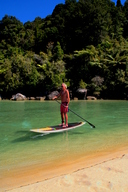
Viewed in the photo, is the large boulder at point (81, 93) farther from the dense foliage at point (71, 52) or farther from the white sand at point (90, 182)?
the white sand at point (90, 182)

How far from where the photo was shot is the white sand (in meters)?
2.98

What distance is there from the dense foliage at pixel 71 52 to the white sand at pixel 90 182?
28.0 metres

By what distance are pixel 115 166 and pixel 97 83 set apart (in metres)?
28.6

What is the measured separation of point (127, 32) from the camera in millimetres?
44719

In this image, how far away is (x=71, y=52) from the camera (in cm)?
4147

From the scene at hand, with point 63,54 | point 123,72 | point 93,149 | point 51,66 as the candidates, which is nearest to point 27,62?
point 51,66

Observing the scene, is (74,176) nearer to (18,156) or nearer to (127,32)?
(18,156)

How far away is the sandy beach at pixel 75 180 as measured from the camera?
3011mm

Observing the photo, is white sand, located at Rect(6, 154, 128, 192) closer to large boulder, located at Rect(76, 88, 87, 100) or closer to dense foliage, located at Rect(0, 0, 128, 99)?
large boulder, located at Rect(76, 88, 87, 100)

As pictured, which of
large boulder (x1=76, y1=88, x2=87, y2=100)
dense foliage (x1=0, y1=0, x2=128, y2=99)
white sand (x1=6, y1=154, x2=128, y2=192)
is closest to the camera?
white sand (x1=6, y1=154, x2=128, y2=192)

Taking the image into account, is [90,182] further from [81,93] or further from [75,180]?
[81,93]

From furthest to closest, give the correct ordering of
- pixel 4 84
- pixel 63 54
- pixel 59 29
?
pixel 59 29 → pixel 63 54 → pixel 4 84

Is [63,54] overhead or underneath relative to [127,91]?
overhead

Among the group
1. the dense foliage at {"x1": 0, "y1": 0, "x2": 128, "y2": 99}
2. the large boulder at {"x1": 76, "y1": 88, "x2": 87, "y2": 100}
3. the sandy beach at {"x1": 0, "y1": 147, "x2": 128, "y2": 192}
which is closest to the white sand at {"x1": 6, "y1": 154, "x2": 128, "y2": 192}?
the sandy beach at {"x1": 0, "y1": 147, "x2": 128, "y2": 192}
